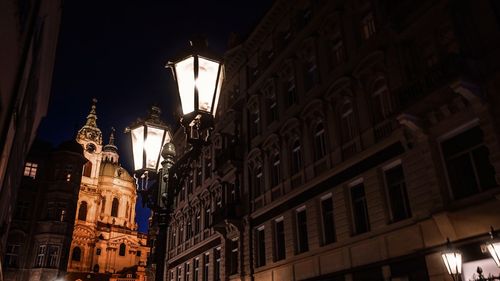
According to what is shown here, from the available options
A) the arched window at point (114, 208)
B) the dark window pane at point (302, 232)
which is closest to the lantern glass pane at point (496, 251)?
the dark window pane at point (302, 232)

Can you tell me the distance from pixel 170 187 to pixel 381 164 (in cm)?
1044

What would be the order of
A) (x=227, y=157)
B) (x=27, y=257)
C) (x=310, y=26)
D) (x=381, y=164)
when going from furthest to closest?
(x=27, y=257), (x=227, y=157), (x=310, y=26), (x=381, y=164)

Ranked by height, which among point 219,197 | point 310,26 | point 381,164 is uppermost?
point 310,26

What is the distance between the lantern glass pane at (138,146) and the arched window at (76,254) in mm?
66166

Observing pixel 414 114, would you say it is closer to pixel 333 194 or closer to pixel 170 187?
pixel 333 194

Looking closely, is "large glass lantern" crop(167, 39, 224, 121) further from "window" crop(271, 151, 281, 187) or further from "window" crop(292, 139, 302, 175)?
"window" crop(271, 151, 281, 187)

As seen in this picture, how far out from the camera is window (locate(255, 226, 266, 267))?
2234cm

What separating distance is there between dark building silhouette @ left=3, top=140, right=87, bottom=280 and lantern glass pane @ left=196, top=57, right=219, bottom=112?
3580 cm

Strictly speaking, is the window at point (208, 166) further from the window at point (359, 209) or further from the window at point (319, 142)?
the window at point (359, 209)

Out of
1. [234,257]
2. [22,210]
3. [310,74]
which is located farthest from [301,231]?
[22,210]

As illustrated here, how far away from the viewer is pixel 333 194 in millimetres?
17531

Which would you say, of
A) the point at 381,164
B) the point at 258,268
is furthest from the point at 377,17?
the point at 258,268

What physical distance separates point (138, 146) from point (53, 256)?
35.5 meters

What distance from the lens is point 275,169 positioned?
22.9 meters
